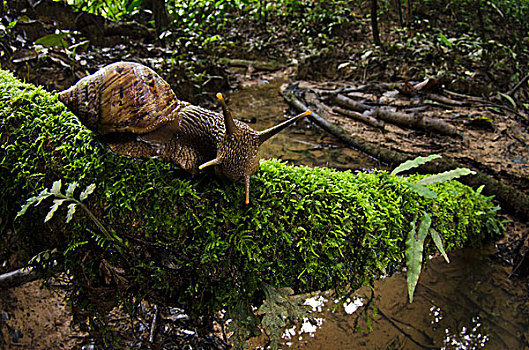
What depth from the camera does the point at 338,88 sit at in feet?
23.6

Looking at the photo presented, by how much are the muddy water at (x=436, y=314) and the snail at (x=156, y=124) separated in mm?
1213

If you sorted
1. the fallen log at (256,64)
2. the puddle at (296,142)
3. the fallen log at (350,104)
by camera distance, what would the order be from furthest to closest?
the fallen log at (256,64), the fallen log at (350,104), the puddle at (296,142)

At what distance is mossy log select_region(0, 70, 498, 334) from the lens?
5.62 ft

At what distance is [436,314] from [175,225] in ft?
7.39

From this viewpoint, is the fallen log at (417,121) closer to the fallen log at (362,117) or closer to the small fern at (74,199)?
the fallen log at (362,117)

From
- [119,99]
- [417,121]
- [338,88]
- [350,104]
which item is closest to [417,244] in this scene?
[119,99]

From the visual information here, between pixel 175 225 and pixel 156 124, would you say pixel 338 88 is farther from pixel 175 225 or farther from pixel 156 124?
pixel 175 225

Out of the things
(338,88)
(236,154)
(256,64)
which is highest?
(236,154)

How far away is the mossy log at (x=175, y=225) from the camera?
1.71 meters

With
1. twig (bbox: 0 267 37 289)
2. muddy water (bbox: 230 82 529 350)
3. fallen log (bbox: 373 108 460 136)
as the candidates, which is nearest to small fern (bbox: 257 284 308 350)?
muddy water (bbox: 230 82 529 350)

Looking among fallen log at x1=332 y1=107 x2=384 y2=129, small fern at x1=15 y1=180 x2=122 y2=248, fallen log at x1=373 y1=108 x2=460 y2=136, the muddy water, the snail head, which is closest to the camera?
small fern at x1=15 y1=180 x2=122 y2=248

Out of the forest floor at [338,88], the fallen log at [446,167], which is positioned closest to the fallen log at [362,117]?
the forest floor at [338,88]

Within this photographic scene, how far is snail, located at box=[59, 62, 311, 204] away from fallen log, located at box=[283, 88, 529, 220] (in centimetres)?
289

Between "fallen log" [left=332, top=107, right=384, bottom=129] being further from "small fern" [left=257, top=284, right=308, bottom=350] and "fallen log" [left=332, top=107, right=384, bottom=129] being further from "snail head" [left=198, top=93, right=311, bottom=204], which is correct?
"small fern" [left=257, top=284, right=308, bottom=350]
